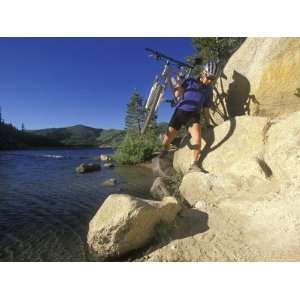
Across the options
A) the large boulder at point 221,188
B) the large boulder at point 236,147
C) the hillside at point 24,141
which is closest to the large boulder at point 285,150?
the large boulder at point 236,147

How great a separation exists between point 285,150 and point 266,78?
10.2 ft

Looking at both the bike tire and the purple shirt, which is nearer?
the purple shirt

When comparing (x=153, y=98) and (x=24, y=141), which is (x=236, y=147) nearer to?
(x=153, y=98)

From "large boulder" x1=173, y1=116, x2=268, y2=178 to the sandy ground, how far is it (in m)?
1.22

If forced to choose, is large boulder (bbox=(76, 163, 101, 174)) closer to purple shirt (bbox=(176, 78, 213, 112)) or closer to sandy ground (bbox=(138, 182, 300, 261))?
Answer: purple shirt (bbox=(176, 78, 213, 112))

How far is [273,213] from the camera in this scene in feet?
16.9

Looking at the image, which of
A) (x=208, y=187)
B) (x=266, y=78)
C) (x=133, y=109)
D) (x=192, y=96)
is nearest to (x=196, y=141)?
(x=192, y=96)

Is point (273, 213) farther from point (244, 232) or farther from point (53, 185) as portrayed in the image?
point (53, 185)

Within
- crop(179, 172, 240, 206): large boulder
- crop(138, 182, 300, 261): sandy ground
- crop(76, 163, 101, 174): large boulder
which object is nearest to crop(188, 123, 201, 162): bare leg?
crop(179, 172, 240, 206): large boulder

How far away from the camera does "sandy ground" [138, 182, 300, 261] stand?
430 centimetres

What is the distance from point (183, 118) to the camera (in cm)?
858

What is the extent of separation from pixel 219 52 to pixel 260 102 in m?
12.0
